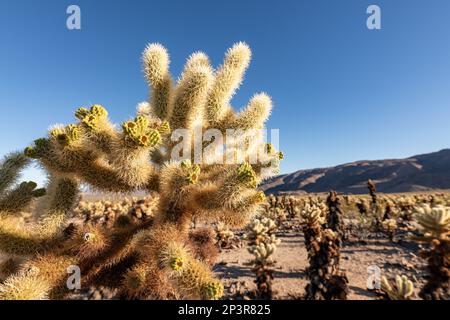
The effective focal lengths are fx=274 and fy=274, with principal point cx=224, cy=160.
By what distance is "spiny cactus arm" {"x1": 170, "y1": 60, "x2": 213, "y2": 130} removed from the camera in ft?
10.4

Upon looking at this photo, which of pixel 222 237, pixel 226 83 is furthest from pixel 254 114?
pixel 222 237

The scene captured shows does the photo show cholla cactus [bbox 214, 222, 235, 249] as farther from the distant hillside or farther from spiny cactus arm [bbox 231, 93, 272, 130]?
the distant hillside

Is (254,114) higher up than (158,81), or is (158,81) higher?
(158,81)

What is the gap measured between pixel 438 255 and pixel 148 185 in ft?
12.9

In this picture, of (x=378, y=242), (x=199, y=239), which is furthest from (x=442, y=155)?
(x=199, y=239)

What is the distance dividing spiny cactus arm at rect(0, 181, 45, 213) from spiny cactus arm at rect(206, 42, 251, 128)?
2.30 m

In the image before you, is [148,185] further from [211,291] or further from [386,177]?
[386,177]

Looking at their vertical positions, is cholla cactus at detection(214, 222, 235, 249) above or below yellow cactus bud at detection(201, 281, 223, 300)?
below

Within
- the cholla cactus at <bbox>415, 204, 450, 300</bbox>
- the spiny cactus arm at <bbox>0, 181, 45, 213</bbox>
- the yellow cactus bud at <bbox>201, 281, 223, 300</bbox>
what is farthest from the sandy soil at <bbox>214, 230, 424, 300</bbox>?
the spiny cactus arm at <bbox>0, 181, 45, 213</bbox>

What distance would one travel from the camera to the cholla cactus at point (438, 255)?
12.2ft

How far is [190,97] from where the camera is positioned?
321 cm
